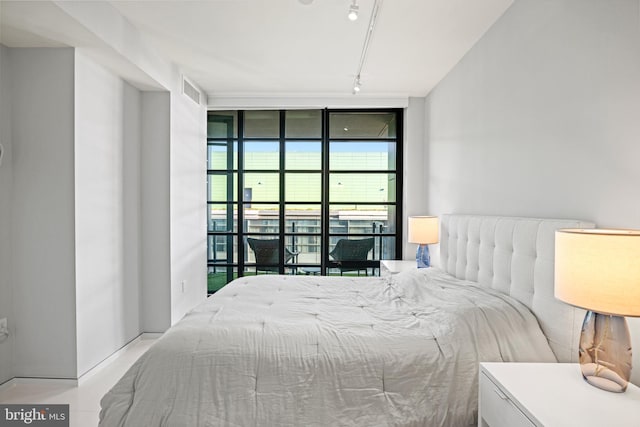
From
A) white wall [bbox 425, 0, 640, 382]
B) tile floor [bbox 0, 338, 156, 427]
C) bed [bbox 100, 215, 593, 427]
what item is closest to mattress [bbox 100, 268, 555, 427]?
bed [bbox 100, 215, 593, 427]

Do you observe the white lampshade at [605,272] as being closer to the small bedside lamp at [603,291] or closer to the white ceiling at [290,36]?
the small bedside lamp at [603,291]

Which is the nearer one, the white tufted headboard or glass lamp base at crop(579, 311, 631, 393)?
glass lamp base at crop(579, 311, 631, 393)

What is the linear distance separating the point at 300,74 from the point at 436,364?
307cm

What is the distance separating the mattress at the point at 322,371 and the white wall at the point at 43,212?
128 cm

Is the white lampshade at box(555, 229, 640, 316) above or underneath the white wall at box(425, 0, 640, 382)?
underneath

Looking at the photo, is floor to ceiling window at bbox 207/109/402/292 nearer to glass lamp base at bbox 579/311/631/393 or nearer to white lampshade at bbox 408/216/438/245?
white lampshade at bbox 408/216/438/245

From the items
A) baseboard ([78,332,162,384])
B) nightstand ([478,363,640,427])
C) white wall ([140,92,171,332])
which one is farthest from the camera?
white wall ([140,92,171,332])

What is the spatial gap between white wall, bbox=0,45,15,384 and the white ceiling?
29cm

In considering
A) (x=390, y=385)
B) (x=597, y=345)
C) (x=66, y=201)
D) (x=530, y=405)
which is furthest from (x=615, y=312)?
(x=66, y=201)

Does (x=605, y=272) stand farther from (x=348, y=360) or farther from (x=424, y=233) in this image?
(x=424, y=233)

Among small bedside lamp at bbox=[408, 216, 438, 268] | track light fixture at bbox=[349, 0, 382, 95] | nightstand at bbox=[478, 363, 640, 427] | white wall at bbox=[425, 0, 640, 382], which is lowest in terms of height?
nightstand at bbox=[478, 363, 640, 427]

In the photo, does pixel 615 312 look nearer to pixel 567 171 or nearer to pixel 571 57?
pixel 567 171

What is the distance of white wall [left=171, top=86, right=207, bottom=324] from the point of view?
355 centimetres

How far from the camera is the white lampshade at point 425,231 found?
139 inches
